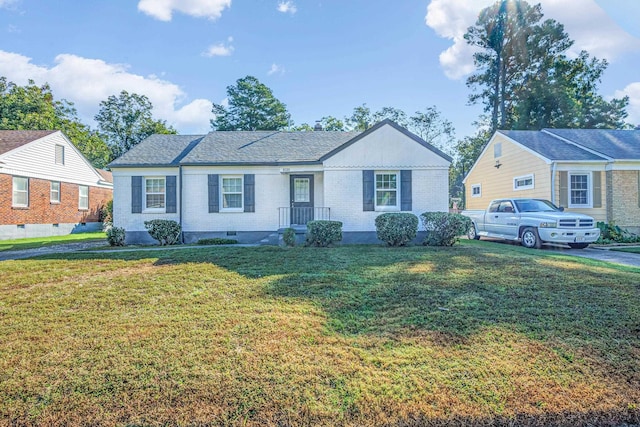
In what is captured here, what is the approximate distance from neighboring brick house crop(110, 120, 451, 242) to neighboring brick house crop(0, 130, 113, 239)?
23.4ft

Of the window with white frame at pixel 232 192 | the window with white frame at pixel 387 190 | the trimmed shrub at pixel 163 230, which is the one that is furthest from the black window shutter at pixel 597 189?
the trimmed shrub at pixel 163 230

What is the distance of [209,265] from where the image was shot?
A: 24.0 ft

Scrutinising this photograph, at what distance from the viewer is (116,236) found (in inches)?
463

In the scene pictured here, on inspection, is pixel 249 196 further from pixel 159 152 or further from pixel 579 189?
pixel 579 189

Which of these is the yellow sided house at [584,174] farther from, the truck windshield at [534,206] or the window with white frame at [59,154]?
the window with white frame at [59,154]

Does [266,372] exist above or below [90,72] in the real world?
below

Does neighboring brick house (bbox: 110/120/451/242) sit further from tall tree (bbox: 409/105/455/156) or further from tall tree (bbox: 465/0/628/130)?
tall tree (bbox: 409/105/455/156)

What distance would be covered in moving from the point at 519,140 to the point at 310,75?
12001 millimetres

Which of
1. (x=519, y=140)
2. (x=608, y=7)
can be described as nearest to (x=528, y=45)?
(x=519, y=140)

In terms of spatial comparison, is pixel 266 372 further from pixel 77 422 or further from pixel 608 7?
pixel 608 7

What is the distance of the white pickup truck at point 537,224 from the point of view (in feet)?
36.1

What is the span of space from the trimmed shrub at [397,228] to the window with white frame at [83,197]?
19.4m

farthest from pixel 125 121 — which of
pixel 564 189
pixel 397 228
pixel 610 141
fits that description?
pixel 610 141

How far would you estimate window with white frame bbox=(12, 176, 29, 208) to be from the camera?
51.2 ft
